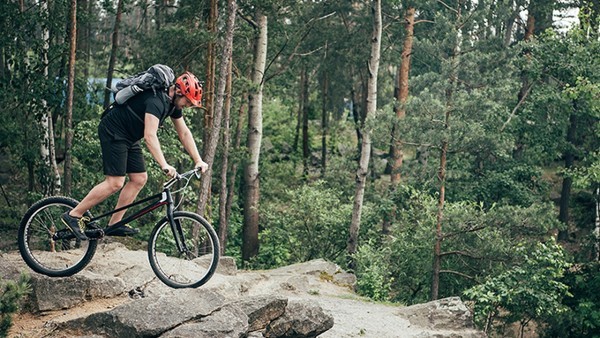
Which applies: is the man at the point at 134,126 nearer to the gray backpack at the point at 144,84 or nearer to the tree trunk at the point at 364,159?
the gray backpack at the point at 144,84

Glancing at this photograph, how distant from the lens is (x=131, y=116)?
25.6ft

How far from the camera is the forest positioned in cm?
1869

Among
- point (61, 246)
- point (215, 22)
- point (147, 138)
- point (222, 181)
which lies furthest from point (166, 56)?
Answer: point (147, 138)

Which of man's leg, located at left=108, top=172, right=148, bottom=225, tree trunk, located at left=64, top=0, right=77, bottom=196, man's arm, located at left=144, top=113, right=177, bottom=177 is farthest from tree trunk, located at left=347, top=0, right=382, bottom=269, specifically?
man's arm, located at left=144, top=113, right=177, bottom=177

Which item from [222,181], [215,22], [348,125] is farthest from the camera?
[348,125]

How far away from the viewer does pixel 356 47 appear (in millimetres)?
32250

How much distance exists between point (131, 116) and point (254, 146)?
1640 centimetres

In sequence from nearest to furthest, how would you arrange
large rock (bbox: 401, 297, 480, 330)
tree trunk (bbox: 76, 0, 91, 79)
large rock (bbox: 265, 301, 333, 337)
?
large rock (bbox: 265, 301, 333, 337) < large rock (bbox: 401, 297, 480, 330) < tree trunk (bbox: 76, 0, 91, 79)

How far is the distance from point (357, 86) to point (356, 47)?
933cm

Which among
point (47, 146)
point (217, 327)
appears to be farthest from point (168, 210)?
point (47, 146)

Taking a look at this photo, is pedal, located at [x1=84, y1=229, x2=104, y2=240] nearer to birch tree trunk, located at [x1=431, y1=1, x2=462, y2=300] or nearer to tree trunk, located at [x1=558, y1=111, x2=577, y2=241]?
birch tree trunk, located at [x1=431, y1=1, x2=462, y2=300]

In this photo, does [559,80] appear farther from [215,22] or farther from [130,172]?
[130,172]

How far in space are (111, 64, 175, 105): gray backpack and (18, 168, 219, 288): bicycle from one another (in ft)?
3.08

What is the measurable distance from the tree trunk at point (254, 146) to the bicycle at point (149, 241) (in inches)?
589
